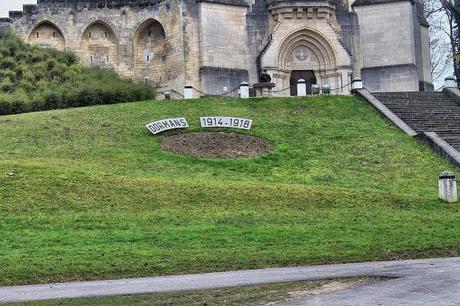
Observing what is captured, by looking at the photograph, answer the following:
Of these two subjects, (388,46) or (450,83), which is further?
(388,46)

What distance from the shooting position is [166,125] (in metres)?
29.5

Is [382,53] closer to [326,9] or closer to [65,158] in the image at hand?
[326,9]

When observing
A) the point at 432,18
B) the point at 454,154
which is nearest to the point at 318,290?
the point at 454,154

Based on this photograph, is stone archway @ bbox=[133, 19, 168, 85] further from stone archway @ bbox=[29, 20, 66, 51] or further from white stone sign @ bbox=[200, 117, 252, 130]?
white stone sign @ bbox=[200, 117, 252, 130]

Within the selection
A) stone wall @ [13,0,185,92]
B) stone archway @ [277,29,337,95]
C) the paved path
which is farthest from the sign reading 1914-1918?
the paved path

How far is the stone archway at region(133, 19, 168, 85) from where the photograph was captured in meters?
44.2

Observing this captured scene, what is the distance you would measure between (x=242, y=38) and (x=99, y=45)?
25.5ft

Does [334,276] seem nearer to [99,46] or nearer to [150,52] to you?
[150,52]

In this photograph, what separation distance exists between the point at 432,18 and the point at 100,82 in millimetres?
31021

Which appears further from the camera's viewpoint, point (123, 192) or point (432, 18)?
point (432, 18)

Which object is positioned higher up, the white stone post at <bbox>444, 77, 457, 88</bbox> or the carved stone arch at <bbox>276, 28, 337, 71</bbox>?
the carved stone arch at <bbox>276, 28, 337, 71</bbox>

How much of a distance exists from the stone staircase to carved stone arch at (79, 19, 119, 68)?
15.4 metres

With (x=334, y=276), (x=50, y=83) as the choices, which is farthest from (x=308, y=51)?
(x=334, y=276)

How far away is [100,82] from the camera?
4000cm
